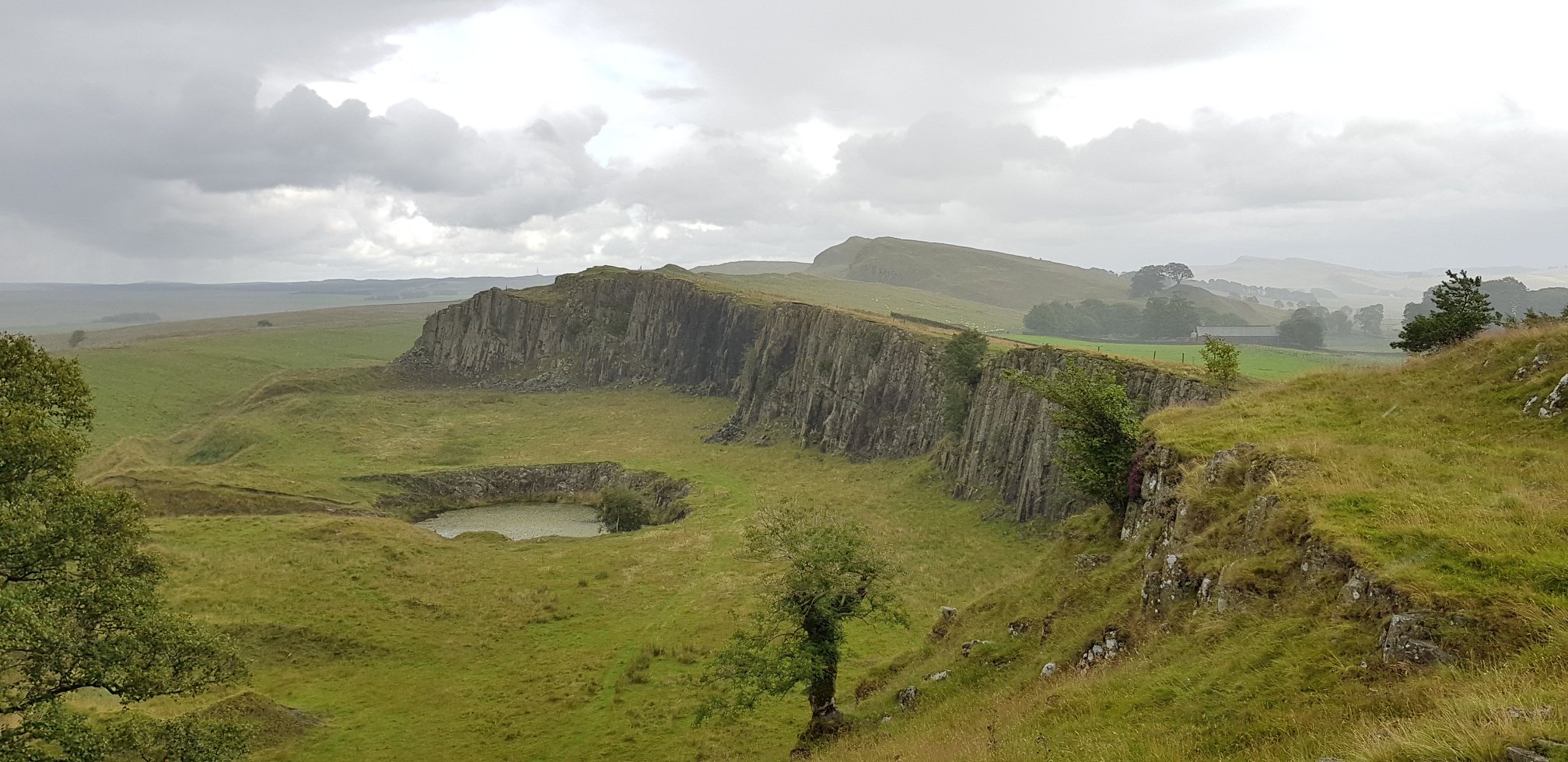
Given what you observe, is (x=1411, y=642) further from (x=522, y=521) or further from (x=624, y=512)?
(x=522, y=521)

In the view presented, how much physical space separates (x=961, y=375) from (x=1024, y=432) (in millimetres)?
12931

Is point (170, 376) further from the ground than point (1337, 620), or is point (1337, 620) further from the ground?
point (1337, 620)

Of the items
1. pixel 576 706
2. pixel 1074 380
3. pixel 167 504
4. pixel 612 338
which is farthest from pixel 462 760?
pixel 612 338

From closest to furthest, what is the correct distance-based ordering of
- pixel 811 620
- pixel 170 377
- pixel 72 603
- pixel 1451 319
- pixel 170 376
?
pixel 72 603, pixel 811 620, pixel 1451 319, pixel 170 377, pixel 170 376

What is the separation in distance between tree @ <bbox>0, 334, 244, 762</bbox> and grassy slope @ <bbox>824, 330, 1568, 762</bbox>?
1796 cm

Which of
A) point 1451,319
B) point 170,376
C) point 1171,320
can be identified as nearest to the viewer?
point 1451,319

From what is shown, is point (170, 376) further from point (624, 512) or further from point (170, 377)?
point (624, 512)

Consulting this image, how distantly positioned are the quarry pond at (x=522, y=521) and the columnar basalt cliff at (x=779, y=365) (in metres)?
24.5

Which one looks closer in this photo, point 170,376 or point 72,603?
point 72,603

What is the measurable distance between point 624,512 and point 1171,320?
440 feet

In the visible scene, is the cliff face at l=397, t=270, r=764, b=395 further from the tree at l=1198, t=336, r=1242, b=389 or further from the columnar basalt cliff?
the tree at l=1198, t=336, r=1242, b=389

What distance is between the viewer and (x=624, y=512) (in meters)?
65.4

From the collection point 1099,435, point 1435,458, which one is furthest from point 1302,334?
point 1435,458

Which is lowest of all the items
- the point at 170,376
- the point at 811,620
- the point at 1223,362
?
the point at 811,620
